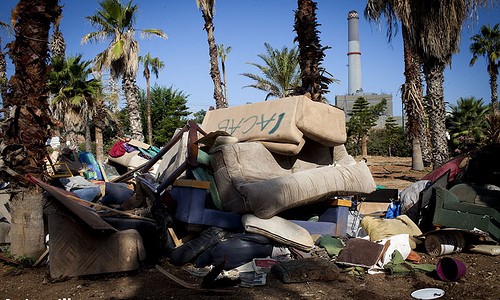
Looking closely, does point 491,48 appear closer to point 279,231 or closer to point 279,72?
point 279,72

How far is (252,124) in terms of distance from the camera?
5.40 meters

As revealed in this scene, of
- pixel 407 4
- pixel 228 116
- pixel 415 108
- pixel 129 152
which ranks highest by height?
pixel 407 4

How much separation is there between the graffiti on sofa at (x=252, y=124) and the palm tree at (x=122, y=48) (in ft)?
39.1

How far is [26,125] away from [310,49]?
5.47 metres

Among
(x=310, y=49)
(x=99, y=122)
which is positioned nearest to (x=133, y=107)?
Answer: (x=99, y=122)

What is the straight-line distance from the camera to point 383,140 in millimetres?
36719

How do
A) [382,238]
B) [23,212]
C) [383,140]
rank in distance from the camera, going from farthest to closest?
1. [383,140]
2. [382,238]
3. [23,212]

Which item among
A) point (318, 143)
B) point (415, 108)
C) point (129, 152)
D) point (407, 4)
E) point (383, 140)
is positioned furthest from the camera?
point (383, 140)

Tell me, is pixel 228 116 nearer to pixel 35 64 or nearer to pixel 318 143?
pixel 318 143

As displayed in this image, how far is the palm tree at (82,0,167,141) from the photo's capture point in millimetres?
16891

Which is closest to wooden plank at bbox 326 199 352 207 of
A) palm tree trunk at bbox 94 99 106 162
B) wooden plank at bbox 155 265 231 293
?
wooden plank at bbox 155 265 231 293

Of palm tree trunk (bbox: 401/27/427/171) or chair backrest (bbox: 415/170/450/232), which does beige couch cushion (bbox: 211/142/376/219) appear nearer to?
chair backrest (bbox: 415/170/450/232)

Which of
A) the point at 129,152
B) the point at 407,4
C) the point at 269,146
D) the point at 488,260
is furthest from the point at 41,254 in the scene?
the point at 407,4

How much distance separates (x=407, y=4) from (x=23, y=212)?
1226 centimetres
